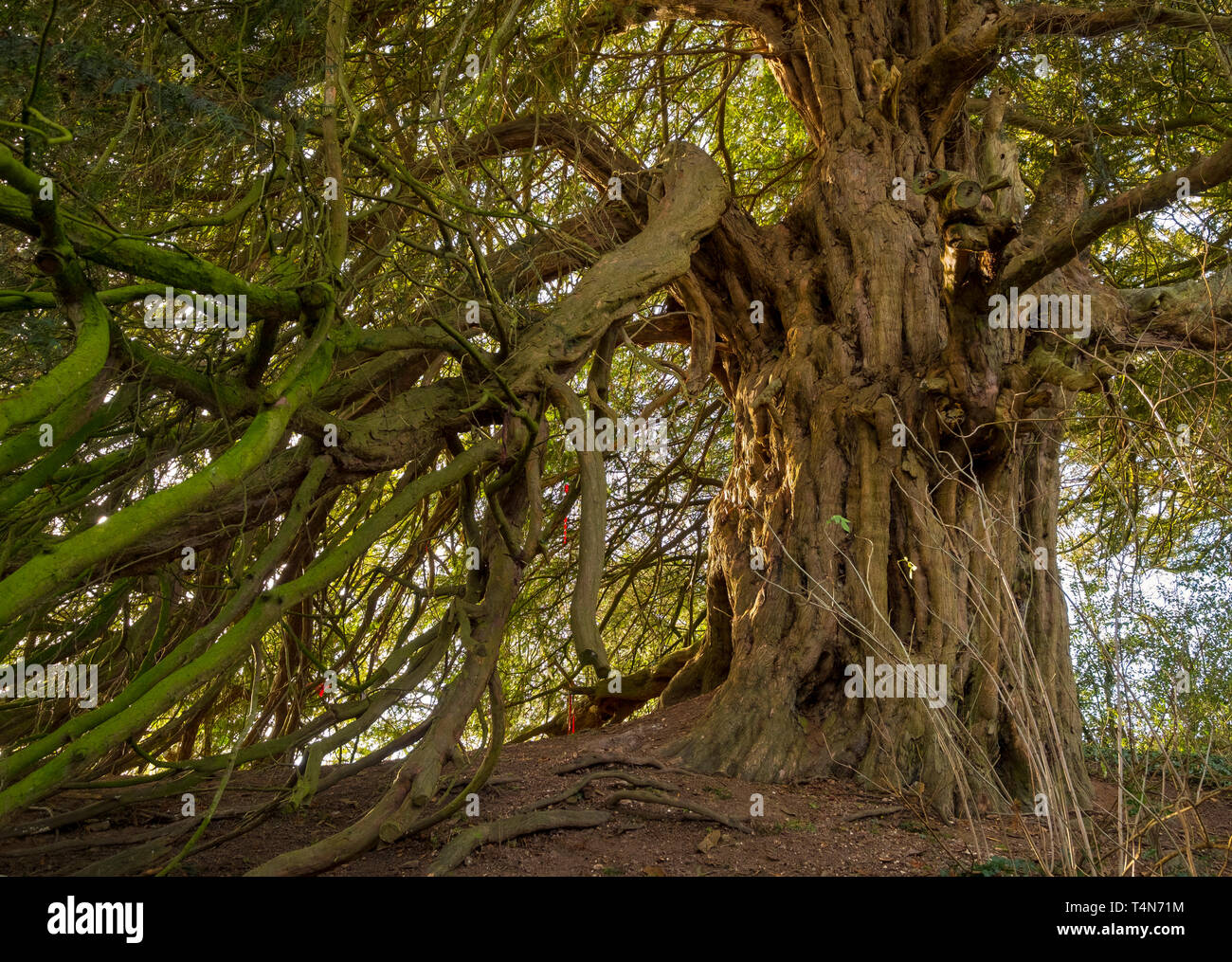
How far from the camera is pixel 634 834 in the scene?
157 inches

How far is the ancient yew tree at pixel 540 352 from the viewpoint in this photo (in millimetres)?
3299

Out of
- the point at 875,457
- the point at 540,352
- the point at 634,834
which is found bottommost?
the point at 634,834

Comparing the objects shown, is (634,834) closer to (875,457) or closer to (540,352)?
(540,352)

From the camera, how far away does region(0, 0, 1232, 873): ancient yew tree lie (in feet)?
10.8

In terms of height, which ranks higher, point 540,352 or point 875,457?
point 540,352

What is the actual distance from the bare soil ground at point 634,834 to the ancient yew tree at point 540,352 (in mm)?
173

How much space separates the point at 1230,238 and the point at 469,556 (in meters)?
5.27

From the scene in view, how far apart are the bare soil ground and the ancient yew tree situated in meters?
0.17

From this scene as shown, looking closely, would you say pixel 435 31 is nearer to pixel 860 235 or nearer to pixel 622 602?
pixel 860 235

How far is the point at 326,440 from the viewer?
3.77 metres

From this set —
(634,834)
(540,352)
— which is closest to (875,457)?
(540,352)

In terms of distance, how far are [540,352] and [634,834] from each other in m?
2.07
